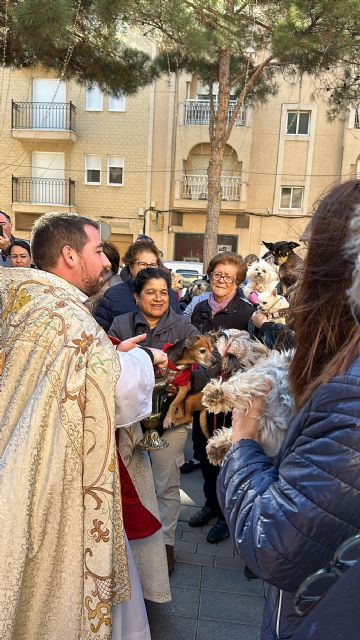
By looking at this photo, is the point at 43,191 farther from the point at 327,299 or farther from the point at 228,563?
the point at 327,299

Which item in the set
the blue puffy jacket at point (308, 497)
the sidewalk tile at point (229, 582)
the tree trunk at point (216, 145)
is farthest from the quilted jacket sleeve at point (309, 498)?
the tree trunk at point (216, 145)

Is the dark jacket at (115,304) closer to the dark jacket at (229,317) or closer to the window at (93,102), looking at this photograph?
the dark jacket at (229,317)

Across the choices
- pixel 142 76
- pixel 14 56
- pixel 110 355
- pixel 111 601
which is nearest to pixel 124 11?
pixel 14 56

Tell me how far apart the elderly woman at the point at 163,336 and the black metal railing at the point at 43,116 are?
20.2m

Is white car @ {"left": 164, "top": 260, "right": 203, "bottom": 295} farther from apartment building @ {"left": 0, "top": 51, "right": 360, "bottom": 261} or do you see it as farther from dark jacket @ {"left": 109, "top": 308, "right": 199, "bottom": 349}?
dark jacket @ {"left": 109, "top": 308, "right": 199, "bottom": 349}

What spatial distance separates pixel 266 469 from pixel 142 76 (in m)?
12.3

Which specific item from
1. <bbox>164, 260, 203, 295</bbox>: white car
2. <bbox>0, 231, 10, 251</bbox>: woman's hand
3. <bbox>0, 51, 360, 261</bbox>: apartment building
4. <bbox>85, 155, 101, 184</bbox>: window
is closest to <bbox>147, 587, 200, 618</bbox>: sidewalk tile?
<bbox>0, 231, 10, 251</bbox>: woman's hand

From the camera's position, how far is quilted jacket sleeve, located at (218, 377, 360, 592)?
0.83 m

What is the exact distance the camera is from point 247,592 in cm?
274

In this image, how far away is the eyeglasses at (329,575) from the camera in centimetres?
73

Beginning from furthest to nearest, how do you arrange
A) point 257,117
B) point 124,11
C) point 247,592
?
point 257,117 → point 124,11 → point 247,592

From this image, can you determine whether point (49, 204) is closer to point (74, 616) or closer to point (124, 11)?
point (124, 11)

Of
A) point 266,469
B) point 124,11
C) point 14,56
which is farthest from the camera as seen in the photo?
Answer: point 14,56

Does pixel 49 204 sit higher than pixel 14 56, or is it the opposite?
pixel 14 56
